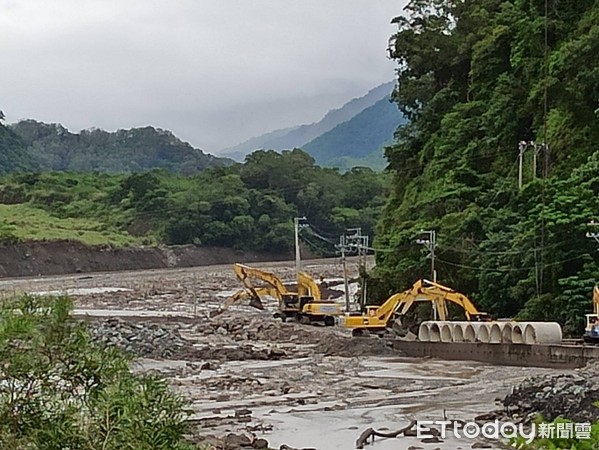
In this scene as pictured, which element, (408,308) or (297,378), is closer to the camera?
(297,378)

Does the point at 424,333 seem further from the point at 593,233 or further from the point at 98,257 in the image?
the point at 98,257

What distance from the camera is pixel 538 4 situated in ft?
128

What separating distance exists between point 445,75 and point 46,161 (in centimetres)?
10685

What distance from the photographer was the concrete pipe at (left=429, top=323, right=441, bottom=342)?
29125mm

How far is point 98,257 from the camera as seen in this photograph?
78250 millimetres

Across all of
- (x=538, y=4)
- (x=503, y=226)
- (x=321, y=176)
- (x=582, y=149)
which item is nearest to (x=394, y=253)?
(x=503, y=226)

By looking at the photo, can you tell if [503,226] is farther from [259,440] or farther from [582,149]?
[259,440]

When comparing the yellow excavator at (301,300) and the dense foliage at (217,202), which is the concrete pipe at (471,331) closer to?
the yellow excavator at (301,300)

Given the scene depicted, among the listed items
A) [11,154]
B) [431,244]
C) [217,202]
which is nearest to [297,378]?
[431,244]

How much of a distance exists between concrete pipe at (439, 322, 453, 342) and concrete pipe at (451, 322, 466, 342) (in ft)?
0.32

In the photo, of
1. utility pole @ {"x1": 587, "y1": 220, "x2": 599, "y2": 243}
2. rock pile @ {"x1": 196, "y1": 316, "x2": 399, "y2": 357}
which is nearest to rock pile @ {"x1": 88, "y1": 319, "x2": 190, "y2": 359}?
rock pile @ {"x1": 196, "y1": 316, "x2": 399, "y2": 357}

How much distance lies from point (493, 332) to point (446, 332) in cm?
193

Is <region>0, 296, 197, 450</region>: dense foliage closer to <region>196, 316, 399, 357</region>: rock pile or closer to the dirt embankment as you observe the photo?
<region>196, 316, 399, 357</region>: rock pile

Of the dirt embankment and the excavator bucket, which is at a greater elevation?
the dirt embankment
